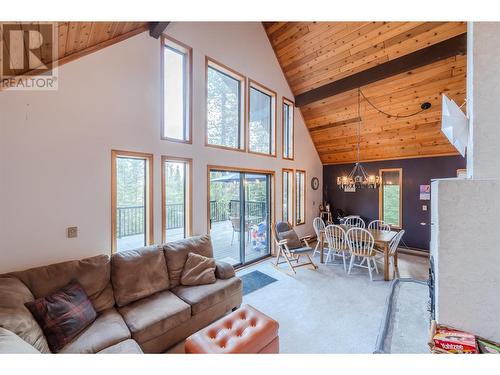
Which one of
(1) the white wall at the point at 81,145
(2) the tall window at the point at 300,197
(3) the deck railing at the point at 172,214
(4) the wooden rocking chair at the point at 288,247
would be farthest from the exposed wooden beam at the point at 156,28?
(2) the tall window at the point at 300,197

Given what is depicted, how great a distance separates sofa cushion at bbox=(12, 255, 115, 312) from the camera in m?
1.95

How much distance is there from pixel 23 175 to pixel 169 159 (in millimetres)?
1557

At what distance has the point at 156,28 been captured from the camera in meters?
2.96

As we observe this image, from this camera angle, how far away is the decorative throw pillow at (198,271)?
2.69 metres

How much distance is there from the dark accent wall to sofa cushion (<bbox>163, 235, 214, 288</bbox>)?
5.25 metres

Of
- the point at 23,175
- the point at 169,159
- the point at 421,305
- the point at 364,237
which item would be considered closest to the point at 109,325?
the point at 23,175

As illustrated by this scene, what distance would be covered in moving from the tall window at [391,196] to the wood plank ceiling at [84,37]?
6.59 meters

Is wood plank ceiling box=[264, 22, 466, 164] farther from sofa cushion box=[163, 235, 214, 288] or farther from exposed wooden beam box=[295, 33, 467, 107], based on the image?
sofa cushion box=[163, 235, 214, 288]

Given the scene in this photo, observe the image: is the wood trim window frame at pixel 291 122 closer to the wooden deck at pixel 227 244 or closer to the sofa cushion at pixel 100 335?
the wooden deck at pixel 227 244

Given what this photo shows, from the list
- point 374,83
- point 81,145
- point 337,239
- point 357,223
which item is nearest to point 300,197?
point 357,223

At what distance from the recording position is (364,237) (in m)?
4.04

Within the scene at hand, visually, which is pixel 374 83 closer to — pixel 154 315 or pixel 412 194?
pixel 412 194

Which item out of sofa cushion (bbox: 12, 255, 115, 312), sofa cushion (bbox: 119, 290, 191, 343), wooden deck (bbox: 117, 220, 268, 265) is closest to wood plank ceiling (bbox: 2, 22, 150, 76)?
sofa cushion (bbox: 12, 255, 115, 312)
